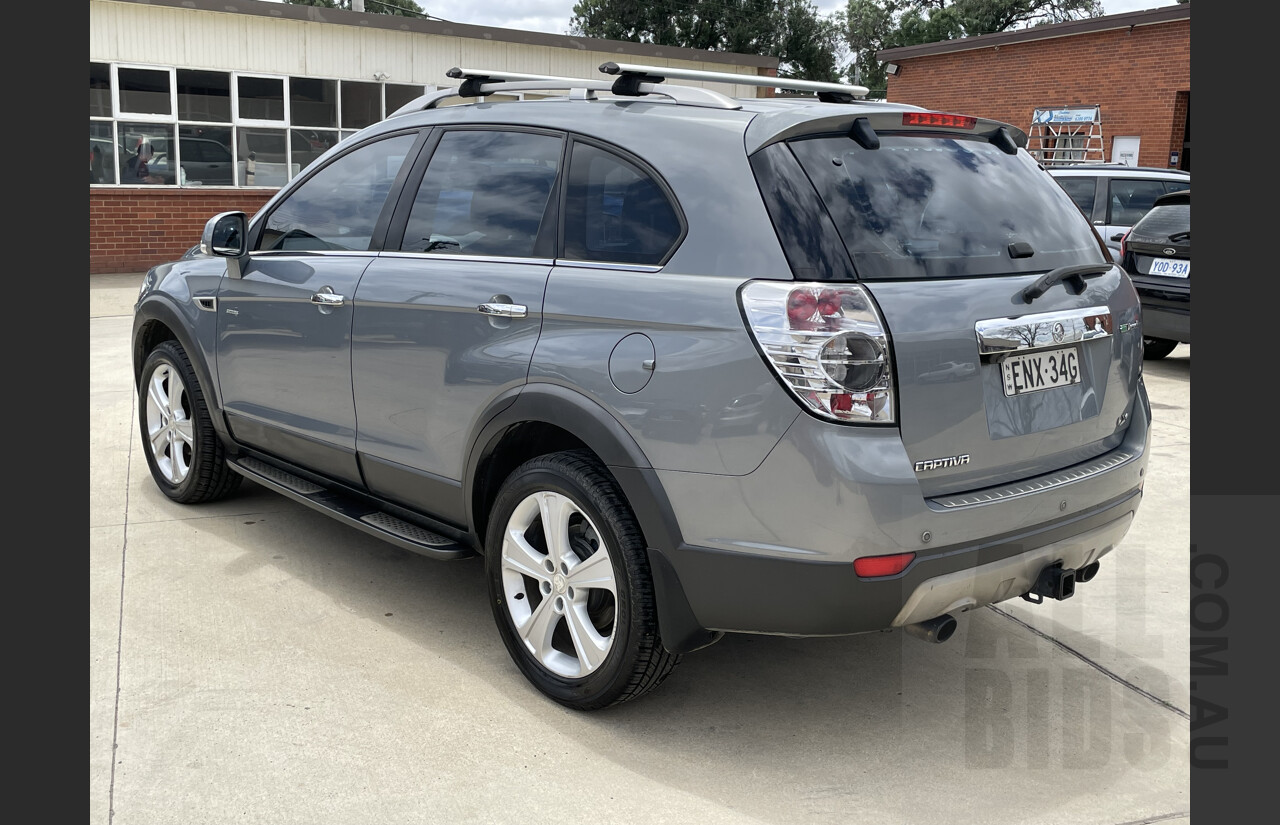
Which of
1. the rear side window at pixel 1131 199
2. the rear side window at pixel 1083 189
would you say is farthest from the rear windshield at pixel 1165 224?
the rear side window at pixel 1083 189

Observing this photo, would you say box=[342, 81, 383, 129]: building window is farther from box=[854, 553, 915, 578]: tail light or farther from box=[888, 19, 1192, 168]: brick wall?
box=[854, 553, 915, 578]: tail light

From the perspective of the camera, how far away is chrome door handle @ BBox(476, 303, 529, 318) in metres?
3.37

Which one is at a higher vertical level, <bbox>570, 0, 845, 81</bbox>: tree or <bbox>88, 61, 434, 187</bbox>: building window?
<bbox>570, 0, 845, 81</bbox>: tree

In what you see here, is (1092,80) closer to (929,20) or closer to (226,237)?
(226,237)

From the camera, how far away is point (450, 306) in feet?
11.8

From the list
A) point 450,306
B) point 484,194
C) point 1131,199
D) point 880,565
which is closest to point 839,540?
point 880,565

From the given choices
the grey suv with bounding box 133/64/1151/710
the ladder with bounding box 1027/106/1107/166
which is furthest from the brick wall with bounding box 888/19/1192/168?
the grey suv with bounding box 133/64/1151/710

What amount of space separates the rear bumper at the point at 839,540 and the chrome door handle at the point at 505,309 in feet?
2.45

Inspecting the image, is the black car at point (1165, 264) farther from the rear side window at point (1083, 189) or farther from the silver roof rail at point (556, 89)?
the silver roof rail at point (556, 89)

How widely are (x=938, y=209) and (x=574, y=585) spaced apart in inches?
59.6

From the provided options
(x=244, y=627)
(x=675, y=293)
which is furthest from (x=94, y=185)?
(x=675, y=293)

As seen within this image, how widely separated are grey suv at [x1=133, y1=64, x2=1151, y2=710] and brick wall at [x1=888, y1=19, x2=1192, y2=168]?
20.4 meters

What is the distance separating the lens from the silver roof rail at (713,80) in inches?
135

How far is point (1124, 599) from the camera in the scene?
4414 millimetres
